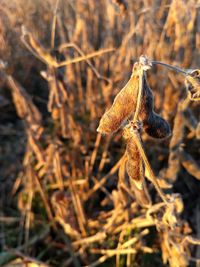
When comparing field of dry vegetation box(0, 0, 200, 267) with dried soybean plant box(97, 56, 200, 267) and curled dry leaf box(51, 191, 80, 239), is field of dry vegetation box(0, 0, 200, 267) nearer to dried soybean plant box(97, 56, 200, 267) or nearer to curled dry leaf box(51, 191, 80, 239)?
curled dry leaf box(51, 191, 80, 239)

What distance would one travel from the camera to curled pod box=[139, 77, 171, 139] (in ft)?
2.06

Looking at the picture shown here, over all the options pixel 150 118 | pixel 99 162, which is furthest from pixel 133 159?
pixel 99 162

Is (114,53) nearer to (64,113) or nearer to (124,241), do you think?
(64,113)

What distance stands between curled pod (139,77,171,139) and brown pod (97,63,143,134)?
0.06ft

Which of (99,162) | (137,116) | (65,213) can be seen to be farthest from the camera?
(99,162)

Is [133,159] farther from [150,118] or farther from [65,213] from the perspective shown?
[65,213]

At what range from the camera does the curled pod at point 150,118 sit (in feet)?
2.06

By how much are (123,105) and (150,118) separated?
2.6 inches

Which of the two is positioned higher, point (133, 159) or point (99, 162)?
point (99, 162)

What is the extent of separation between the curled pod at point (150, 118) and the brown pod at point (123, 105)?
0.02 m

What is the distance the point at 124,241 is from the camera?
1205 mm

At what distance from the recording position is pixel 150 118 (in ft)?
2.20

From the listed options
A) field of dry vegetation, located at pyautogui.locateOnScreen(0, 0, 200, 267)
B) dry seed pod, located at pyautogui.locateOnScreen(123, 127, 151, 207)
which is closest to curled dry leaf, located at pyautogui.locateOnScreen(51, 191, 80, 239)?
field of dry vegetation, located at pyautogui.locateOnScreen(0, 0, 200, 267)

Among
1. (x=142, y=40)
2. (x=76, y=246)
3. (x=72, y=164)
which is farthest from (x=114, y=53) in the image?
(x=76, y=246)
